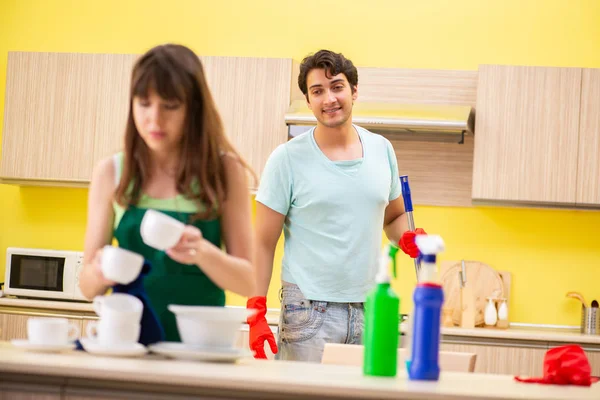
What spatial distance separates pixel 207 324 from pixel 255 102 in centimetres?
289

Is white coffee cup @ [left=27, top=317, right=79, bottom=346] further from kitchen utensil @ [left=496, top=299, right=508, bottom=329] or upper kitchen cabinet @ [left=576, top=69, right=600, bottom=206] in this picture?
upper kitchen cabinet @ [left=576, top=69, right=600, bottom=206]

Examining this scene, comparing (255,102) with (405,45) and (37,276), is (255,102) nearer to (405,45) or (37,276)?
(405,45)

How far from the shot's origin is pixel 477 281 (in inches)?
186

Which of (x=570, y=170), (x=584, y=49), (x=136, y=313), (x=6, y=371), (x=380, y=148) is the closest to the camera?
(x=6, y=371)

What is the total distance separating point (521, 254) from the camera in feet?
15.7

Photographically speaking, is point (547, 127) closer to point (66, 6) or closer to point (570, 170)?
point (570, 170)

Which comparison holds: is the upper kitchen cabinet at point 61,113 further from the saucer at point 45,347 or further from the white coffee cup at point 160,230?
the white coffee cup at point 160,230

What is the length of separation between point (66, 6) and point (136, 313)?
150 inches

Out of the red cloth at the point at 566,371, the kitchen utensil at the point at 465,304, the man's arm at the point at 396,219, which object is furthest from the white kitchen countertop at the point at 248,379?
the kitchen utensil at the point at 465,304

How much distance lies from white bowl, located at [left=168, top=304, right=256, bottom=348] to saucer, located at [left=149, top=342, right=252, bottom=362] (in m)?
0.01

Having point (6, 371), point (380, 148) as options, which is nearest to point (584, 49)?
point (380, 148)

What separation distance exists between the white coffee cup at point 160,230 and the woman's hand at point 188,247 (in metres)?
0.03

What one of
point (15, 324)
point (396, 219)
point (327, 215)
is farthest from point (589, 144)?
point (15, 324)

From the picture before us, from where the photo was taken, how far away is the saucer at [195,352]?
6.16 feet
